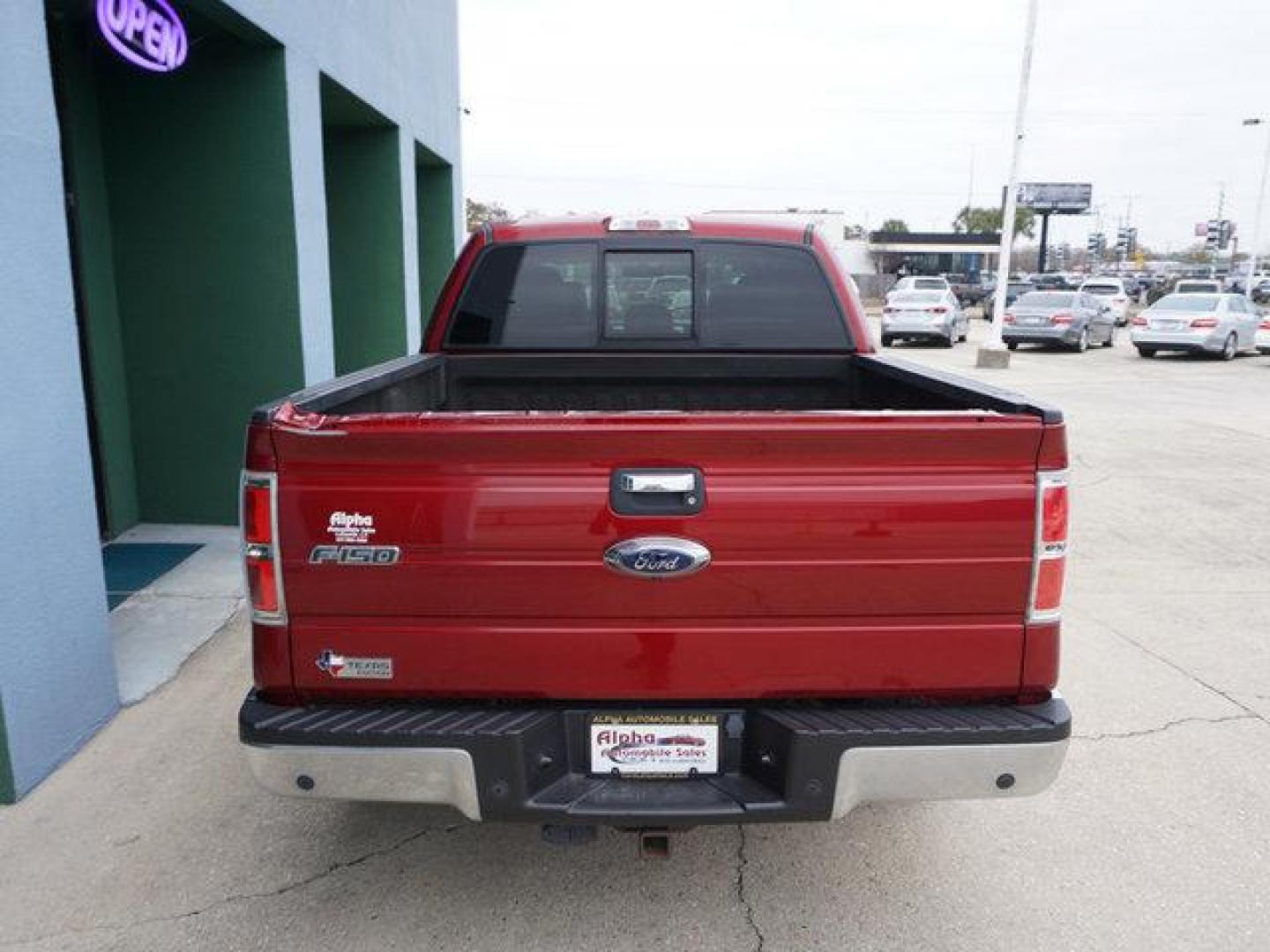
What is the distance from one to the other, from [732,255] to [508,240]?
1.01 metres

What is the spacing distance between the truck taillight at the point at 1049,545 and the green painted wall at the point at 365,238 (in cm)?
833

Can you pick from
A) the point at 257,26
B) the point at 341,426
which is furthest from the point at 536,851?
the point at 257,26

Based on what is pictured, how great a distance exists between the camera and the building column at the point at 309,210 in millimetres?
6316

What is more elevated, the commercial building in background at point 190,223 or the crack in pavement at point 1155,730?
the commercial building in background at point 190,223

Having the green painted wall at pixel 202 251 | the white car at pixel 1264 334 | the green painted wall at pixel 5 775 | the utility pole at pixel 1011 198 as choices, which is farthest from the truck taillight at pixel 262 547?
the white car at pixel 1264 334

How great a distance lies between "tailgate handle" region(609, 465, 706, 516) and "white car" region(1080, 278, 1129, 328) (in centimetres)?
3369

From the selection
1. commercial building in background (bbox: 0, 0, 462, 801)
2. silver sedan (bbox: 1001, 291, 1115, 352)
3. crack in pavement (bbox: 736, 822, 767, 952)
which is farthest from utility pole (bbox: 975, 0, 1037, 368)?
crack in pavement (bbox: 736, 822, 767, 952)

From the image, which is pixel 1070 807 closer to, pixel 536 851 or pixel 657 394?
pixel 536 851

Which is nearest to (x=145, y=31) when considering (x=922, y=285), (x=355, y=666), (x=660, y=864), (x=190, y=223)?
(x=190, y=223)

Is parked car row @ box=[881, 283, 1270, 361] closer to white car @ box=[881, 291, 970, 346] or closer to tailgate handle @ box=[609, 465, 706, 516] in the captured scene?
white car @ box=[881, 291, 970, 346]

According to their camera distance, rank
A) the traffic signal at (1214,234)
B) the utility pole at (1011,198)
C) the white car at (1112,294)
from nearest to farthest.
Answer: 1. the utility pole at (1011,198)
2. the white car at (1112,294)
3. the traffic signal at (1214,234)

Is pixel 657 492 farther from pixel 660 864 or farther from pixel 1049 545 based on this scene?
pixel 660 864

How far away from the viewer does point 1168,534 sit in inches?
294

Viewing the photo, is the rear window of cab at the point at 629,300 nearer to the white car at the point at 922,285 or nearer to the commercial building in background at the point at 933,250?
the white car at the point at 922,285
